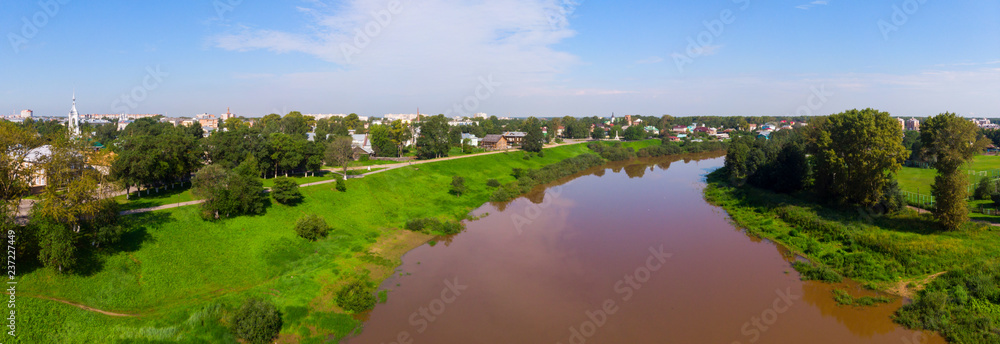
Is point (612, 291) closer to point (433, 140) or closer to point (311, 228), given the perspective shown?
point (311, 228)

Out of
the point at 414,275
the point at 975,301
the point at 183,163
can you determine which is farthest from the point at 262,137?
the point at 975,301

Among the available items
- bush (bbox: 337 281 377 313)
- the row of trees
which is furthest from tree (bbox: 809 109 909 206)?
bush (bbox: 337 281 377 313)

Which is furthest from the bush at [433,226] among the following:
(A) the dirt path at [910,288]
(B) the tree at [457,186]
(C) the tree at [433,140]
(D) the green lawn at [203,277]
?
(C) the tree at [433,140]

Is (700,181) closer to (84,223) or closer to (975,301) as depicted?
(975,301)

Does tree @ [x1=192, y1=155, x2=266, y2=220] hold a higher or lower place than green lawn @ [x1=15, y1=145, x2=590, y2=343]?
higher

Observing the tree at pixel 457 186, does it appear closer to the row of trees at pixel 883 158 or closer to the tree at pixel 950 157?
the row of trees at pixel 883 158

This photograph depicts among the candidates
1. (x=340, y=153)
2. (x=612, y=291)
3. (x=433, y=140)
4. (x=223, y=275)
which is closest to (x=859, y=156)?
(x=612, y=291)

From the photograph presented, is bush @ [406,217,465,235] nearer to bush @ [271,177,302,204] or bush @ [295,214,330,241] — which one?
bush @ [295,214,330,241]
